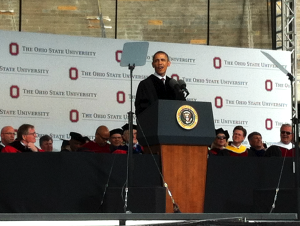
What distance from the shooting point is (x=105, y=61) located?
984 centimetres

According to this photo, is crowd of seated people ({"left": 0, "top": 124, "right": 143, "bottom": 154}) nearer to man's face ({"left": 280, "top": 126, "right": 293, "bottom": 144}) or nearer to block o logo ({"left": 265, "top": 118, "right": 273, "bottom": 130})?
man's face ({"left": 280, "top": 126, "right": 293, "bottom": 144})

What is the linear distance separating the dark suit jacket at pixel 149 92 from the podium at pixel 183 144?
1.81ft

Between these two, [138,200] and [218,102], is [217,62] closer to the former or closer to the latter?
[218,102]

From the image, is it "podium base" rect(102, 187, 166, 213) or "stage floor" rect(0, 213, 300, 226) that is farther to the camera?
"podium base" rect(102, 187, 166, 213)

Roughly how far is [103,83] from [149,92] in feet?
12.7

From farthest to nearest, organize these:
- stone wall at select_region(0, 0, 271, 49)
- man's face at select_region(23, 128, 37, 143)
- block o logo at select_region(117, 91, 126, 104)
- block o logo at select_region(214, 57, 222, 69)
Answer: stone wall at select_region(0, 0, 271, 49) → block o logo at select_region(214, 57, 222, 69) → block o logo at select_region(117, 91, 126, 104) → man's face at select_region(23, 128, 37, 143)

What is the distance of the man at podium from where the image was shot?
589cm

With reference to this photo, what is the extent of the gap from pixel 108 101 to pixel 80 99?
418 mm

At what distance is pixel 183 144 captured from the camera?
209 inches

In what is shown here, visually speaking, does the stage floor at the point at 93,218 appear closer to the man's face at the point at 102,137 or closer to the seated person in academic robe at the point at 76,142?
the man's face at the point at 102,137

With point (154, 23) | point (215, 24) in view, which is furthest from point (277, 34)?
point (154, 23)

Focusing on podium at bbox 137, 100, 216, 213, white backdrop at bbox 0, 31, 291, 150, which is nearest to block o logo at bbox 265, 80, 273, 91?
white backdrop at bbox 0, 31, 291, 150

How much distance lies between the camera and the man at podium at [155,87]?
5.89 m

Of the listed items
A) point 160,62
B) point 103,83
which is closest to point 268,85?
point 103,83
